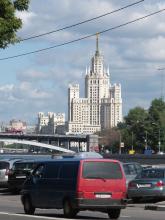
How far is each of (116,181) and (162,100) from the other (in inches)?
6186

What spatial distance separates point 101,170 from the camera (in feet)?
67.0

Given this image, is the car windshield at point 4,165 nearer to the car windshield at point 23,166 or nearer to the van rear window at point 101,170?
the car windshield at point 23,166

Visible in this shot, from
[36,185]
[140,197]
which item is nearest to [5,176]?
[140,197]

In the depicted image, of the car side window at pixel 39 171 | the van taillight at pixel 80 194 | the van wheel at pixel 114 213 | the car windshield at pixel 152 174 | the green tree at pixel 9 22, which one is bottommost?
the van wheel at pixel 114 213

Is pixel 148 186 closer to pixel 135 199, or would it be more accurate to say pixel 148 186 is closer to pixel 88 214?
pixel 135 199

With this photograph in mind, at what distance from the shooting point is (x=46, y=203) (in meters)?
21.2

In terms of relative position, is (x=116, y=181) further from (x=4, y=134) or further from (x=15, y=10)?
(x=4, y=134)

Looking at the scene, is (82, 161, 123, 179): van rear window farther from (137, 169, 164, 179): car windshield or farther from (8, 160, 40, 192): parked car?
(8, 160, 40, 192): parked car

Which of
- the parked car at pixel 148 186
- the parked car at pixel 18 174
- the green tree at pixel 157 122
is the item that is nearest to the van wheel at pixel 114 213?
the parked car at pixel 148 186

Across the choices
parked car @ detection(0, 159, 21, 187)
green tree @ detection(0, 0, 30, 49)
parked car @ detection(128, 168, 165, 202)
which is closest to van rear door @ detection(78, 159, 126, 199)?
green tree @ detection(0, 0, 30, 49)

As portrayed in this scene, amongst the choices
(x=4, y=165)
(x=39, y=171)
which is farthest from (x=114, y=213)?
(x=4, y=165)

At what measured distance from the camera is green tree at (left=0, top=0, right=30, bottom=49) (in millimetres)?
19062

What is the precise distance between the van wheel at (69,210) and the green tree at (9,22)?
191 inches

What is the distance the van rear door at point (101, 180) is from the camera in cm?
1998
